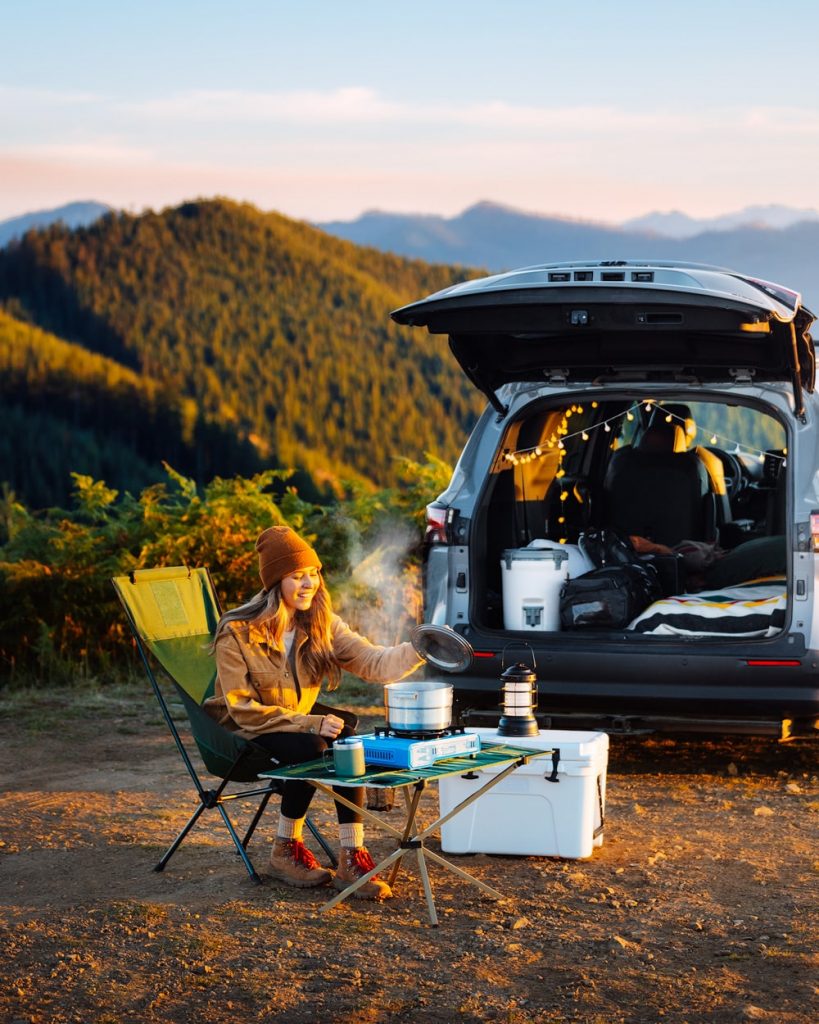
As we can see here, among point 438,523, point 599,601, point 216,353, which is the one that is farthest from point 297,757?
point 216,353

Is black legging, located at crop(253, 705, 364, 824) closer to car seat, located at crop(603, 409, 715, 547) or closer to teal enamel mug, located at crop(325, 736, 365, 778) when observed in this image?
teal enamel mug, located at crop(325, 736, 365, 778)

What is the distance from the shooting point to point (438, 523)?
21.4ft

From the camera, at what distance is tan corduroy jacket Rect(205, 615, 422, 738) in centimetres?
490

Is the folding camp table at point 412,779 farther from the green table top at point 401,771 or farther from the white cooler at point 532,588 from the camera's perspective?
the white cooler at point 532,588

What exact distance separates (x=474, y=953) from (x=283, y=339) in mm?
31773

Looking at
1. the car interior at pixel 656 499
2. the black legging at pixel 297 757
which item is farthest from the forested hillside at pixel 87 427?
the black legging at pixel 297 757

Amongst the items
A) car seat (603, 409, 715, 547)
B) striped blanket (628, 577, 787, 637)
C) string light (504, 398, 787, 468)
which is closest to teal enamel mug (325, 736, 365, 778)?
striped blanket (628, 577, 787, 637)

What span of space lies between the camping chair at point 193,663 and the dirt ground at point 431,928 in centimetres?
22

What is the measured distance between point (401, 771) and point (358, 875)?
1.72 feet

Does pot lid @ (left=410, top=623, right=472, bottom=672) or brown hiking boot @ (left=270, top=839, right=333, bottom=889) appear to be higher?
pot lid @ (left=410, top=623, right=472, bottom=672)

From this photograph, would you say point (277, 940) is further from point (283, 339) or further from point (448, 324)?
point (283, 339)

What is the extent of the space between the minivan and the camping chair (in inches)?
44.5

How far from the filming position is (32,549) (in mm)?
9734

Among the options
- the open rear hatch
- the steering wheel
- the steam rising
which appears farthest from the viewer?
the steam rising
